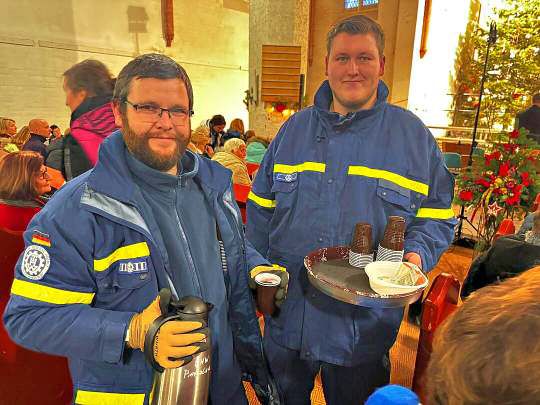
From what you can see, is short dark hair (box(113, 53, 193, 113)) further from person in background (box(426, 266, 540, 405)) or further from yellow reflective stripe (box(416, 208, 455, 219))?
yellow reflective stripe (box(416, 208, 455, 219))

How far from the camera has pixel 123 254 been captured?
3.64 feet

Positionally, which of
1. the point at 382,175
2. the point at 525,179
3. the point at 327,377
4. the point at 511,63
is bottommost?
the point at 327,377

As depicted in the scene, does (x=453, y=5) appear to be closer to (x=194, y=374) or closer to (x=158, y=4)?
(x=158, y=4)

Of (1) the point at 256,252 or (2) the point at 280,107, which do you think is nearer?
(1) the point at 256,252

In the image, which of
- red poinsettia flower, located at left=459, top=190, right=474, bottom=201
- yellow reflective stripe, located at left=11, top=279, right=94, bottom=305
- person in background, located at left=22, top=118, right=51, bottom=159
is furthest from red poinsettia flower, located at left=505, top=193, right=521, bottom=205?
person in background, located at left=22, top=118, right=51, bottom=159

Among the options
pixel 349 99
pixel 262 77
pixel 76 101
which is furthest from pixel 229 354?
pixel 262 77

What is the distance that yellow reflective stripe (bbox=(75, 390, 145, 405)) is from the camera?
1.11 meters

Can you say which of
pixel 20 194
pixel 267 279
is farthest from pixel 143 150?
pixel 20 194

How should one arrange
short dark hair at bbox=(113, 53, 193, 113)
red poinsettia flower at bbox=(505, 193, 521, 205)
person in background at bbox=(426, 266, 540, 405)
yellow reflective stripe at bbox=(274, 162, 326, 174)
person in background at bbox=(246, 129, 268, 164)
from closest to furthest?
person in background at bbox=(426, 266, 540, 405)
short dark hair at bbox=(113, 53, 193, 113)
yellow reflective stripe at bbox=(274, 162, 326, 174)
red poinsettia flower at bbox=(505, 193, 521, 205)
person in background at bbox=(246, 129, 268, 164)

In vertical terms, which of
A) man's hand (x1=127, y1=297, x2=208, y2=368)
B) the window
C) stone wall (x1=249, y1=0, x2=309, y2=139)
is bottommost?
man's hand (x1=127, y1=297, x2=208, y2=368)

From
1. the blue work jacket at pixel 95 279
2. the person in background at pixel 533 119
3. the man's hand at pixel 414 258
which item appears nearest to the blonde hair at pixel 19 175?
the blue work jacket at pixel 95 279

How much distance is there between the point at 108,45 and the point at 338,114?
10659 mm

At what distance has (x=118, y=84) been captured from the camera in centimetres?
125

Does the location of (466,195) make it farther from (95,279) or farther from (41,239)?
(41,239)
